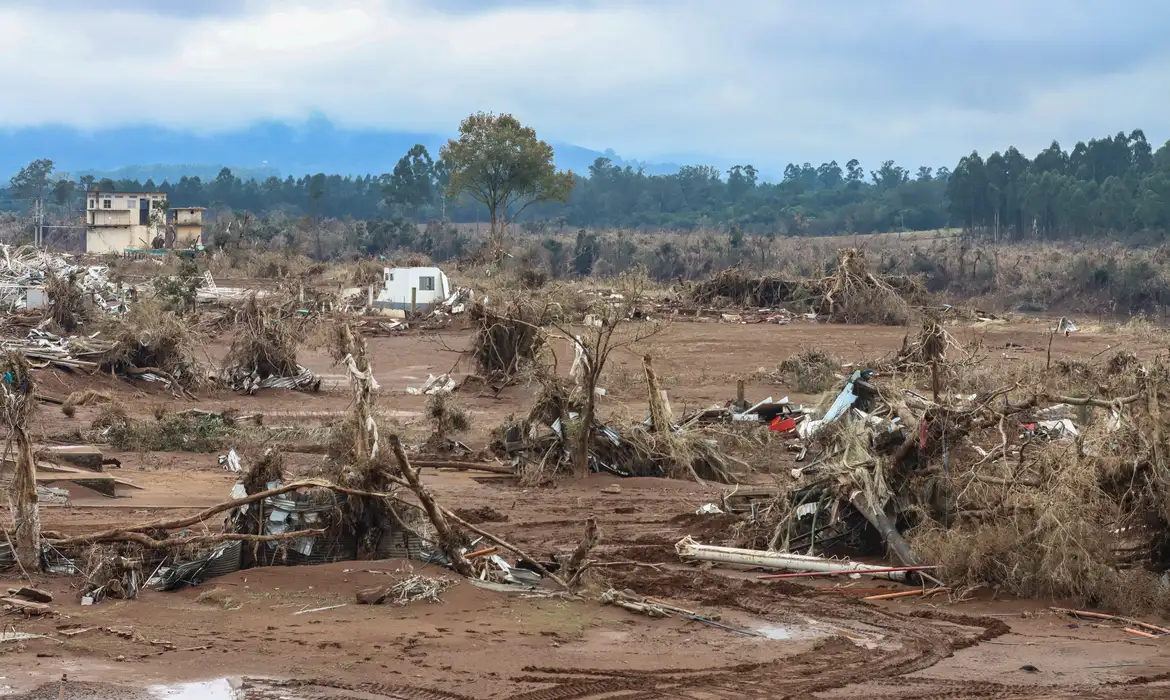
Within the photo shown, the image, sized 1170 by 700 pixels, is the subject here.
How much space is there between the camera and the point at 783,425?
18547 mm

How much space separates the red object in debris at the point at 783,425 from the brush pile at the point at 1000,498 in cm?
589

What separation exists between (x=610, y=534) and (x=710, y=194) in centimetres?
10803

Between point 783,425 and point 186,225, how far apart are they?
55225 millimetres

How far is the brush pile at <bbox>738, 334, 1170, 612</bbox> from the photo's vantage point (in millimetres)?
9641

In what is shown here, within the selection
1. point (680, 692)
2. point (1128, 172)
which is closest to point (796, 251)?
point (1128, 172)

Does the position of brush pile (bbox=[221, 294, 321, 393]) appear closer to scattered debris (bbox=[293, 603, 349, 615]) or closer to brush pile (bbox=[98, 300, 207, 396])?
brush pile (bbox=[98, 300, 207, 396])

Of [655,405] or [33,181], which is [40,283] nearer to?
[655,405]

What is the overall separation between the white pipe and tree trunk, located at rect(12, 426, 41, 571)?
4855mm

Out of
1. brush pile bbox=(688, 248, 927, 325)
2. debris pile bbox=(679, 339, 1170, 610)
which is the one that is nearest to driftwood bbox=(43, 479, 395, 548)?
debris pile bbox=(679, 339, 1170, 610)

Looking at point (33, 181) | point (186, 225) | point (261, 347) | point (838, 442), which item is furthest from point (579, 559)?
point (33, 181)

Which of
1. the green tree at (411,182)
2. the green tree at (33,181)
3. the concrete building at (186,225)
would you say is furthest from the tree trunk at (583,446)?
the green tree at (33,181)

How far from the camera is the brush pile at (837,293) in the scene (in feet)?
124

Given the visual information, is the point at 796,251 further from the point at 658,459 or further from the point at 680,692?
the point at 680,692

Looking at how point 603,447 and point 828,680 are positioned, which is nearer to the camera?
point 828,680
